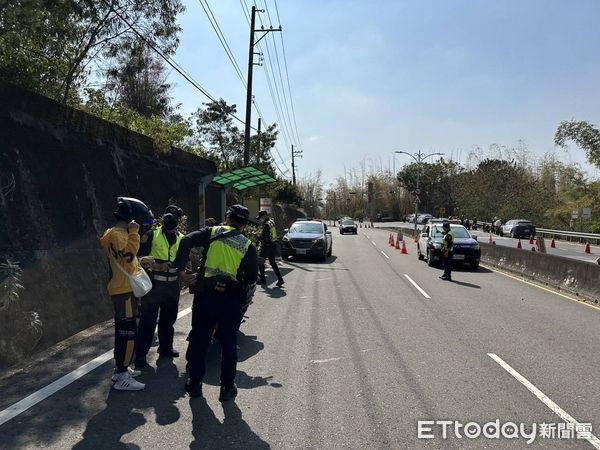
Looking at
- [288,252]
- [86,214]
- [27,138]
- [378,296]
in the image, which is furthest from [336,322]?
[288,252]

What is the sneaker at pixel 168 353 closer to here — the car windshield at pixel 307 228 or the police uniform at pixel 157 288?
the police uniform at pixel 157 288

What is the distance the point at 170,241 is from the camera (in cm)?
575

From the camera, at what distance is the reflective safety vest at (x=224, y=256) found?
459 centimetres

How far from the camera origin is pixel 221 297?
15.1 feet

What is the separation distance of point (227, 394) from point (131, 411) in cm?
83

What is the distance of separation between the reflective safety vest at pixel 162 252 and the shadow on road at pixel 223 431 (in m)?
1.71

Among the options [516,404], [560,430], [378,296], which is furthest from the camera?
[378,296]

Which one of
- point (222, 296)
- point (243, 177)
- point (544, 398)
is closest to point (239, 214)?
point (222, 296)

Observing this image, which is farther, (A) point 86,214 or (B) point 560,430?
(A) point 86,214

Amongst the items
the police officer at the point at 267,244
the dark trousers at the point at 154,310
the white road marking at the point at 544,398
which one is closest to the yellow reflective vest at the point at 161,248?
the dark trousers at the point at 154,310

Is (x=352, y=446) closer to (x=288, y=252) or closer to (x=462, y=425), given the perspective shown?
(x=462, y=425)

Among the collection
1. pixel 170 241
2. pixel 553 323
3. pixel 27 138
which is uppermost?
pixel 27 138

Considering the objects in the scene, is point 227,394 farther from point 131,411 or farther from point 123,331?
point 123,331

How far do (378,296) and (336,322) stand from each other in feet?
10.3
